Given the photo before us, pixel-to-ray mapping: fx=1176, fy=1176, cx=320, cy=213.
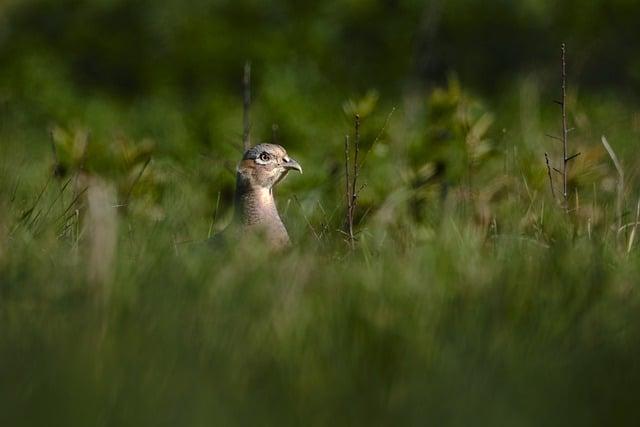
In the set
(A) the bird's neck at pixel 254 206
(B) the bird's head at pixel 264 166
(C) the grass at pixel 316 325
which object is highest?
(B) the bird's head at pixel 264 166

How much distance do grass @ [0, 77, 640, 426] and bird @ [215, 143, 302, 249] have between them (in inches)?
8.1

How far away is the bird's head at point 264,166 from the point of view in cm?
405

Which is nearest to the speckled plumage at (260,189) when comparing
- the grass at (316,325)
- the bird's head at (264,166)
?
the bird's head at (264,166)

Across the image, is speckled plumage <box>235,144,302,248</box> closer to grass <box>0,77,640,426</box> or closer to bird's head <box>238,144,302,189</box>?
bird's head <box>238,144,302,189</box>

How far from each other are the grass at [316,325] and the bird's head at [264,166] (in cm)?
49

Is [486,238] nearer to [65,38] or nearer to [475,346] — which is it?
[475,346]

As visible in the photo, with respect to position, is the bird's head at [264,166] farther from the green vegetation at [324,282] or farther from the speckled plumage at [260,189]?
the green vegetation at [324,282]

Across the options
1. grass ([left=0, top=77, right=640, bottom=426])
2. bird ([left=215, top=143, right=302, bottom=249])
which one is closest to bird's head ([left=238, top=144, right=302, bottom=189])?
bird ([left=215, top=143, right=302, bottom=249])

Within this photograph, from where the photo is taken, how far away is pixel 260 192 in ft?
13.2

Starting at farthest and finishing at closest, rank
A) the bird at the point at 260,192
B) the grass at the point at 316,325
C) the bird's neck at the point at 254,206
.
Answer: the bird's neck at the point at 254,206 < the bird at the point at 260,192 < the grass at the point at 316,325

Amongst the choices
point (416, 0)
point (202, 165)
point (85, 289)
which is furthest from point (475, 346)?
point (416, 0)

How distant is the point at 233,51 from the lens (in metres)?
8.30

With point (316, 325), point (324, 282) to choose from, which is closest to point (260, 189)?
point (324, 282)

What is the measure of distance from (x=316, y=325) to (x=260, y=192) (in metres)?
1.68
